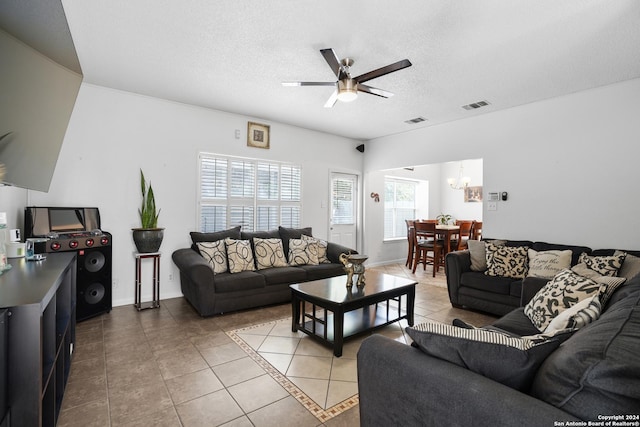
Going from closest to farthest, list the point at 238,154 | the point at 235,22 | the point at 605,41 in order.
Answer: the point at 235,22
the point at 605,41
the point at 238,154

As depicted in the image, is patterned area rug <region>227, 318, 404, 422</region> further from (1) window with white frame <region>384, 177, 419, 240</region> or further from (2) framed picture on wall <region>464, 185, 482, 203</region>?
(2) framed picture on wall <region>464, 185, 482, 203</region>

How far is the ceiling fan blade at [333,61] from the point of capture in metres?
2.38

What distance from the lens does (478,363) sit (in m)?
0.99

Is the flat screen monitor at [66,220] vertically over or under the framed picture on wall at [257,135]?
under

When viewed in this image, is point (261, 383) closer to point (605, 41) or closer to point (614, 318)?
point (614, 318)

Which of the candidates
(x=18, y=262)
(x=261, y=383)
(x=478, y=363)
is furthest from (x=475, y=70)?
(x=18, y=262)

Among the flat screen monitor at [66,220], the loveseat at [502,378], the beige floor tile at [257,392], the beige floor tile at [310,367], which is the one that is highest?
the flat screen monitor at [66,220]

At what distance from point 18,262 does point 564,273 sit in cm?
368

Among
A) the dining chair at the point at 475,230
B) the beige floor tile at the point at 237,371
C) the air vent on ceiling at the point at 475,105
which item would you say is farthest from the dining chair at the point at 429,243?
the beige floor tile at the point at 237,371

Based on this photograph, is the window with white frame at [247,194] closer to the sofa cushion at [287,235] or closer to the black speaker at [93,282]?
the sofa cushion at [287,235]

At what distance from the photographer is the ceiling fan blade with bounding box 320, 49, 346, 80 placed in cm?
238

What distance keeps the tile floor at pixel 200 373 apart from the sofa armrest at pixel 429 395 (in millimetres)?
707

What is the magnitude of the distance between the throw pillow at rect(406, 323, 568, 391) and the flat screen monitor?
3678mm

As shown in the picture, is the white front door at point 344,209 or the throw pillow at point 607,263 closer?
the throw pillow at point 607,263
